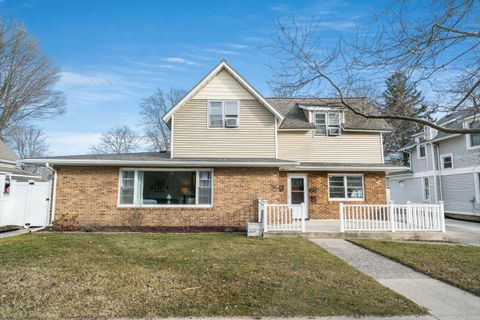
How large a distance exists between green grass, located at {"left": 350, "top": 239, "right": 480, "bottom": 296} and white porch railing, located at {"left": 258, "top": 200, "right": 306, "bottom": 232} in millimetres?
1927

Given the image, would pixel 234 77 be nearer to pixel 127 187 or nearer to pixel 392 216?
pixel 127 187

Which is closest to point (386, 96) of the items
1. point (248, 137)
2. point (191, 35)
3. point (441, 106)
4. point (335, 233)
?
point (441, 106)

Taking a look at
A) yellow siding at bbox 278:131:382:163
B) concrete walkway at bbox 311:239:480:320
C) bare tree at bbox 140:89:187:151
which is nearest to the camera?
concrete walkway at bbox 311:239:480:320

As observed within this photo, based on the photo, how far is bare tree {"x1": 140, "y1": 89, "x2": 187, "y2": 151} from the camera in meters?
35.6

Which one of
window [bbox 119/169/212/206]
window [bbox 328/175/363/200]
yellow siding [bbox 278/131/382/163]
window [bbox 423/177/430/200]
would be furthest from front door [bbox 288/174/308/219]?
window [bbox 423/177/430/200]

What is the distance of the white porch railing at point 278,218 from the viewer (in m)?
10.6

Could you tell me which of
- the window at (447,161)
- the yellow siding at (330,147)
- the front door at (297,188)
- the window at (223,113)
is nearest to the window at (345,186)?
the yellow siding at (330,147)

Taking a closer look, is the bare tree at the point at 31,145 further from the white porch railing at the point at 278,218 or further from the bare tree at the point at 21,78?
the white porch railing at the point at 278,218

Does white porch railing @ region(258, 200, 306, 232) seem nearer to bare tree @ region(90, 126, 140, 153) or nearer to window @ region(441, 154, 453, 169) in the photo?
window @ region(441, 154, 453, 169)

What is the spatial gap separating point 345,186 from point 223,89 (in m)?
7.86

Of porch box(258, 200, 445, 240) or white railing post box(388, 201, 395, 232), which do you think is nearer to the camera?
porch box(258, 200, 445, 240)

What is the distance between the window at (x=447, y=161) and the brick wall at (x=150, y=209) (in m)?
14.8

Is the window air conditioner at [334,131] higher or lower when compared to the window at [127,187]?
higher

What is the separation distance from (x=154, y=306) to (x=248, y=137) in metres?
9.84
